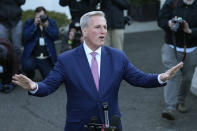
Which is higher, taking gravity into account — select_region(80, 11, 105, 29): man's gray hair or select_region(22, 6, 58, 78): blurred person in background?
select_region(80, 11, 105, 29): man's gray hair

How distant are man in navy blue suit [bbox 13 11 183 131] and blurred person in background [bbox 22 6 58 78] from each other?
463 centimetres

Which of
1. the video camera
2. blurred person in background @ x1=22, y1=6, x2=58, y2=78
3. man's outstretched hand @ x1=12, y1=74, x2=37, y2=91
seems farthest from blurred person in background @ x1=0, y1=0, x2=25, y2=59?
the video camera

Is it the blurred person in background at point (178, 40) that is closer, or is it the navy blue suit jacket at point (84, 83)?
the navy blue suit jacket at point (84, 83)

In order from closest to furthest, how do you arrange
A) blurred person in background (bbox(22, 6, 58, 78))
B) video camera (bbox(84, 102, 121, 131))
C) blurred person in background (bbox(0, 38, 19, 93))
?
video camera (bbox(84, 102, 121, 131))
blurred person in background (bbox(0, 38, 19, 93))
blurred person in background (bbox(22, 6, 58, 78))

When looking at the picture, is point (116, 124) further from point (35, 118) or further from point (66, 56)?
point (35, 118)

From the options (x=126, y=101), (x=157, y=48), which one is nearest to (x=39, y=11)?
(x=126, y=101)

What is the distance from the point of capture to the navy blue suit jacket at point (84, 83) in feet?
11.4

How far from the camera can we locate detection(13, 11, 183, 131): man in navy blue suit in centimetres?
347

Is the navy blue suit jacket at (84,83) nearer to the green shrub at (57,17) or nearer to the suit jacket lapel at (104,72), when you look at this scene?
the suit jacket lapel at (104,72)

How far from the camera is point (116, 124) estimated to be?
9.64 feet

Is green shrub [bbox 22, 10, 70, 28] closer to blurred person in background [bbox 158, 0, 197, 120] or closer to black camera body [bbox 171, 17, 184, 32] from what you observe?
blurred person in background [bbox 158, 0, 197, 120]

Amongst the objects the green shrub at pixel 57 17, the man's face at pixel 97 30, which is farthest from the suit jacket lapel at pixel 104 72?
the green shrub at pixel 57 17

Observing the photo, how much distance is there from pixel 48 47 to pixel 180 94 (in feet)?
9.51

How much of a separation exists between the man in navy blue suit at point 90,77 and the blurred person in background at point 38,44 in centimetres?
463
